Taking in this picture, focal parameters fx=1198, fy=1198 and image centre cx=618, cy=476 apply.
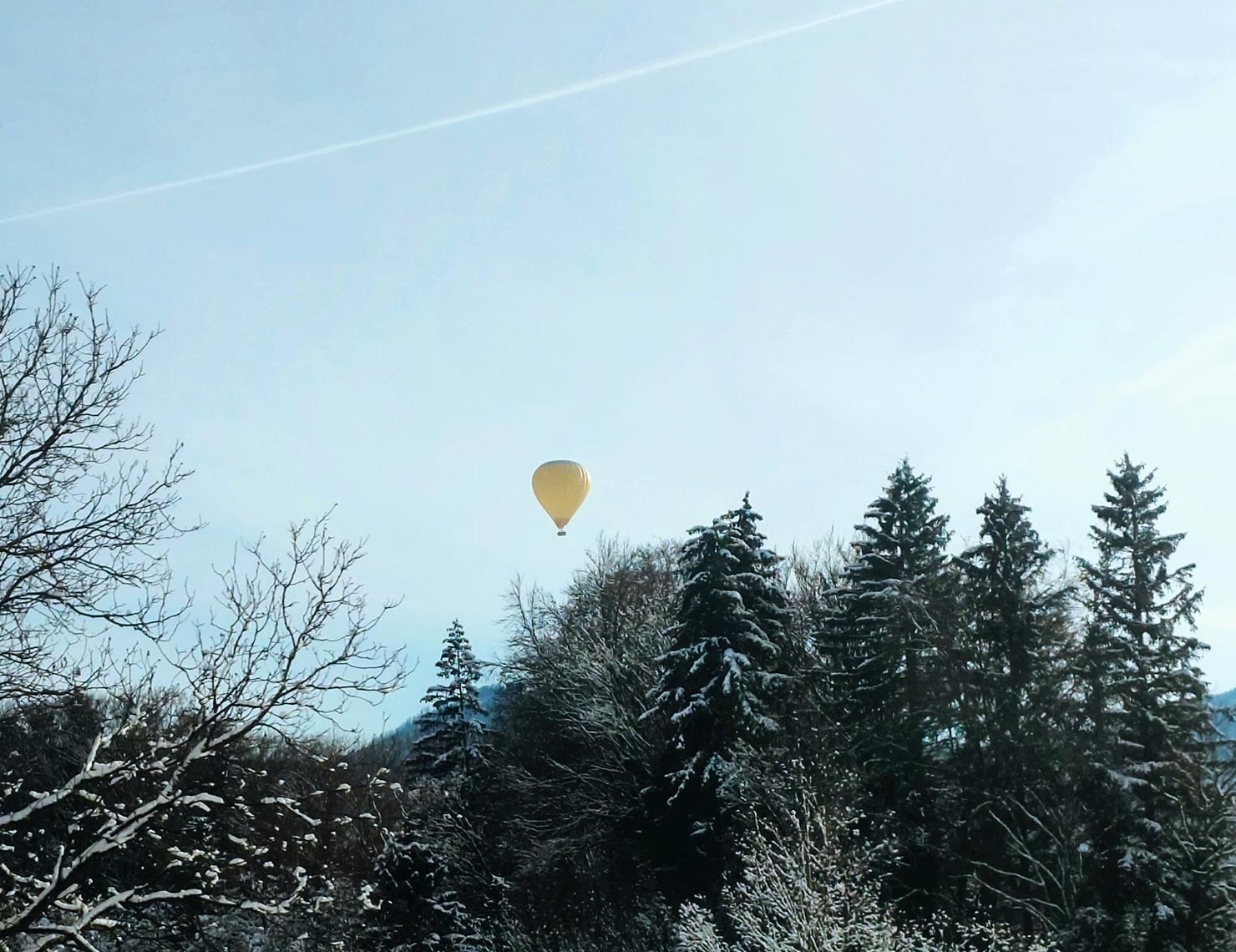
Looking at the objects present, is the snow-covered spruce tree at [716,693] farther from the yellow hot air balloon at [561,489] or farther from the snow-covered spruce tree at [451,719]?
the snow-covered spruce tree at [451,719]

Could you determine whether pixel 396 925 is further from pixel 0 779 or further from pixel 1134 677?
pixel 0 779

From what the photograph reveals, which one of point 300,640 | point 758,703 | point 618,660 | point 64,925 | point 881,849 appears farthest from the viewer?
point 618,660

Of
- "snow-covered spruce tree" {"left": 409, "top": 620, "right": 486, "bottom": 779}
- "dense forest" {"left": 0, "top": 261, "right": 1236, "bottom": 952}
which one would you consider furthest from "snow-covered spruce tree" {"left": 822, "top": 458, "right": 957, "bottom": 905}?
"snow-covered spruce tree" {"left": 409, "top": 620, "right": 486, "bottom": 779}

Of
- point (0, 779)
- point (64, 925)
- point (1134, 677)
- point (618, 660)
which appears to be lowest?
point (64, 925)

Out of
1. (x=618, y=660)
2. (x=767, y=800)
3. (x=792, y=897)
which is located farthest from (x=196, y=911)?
(x=618, y=660)

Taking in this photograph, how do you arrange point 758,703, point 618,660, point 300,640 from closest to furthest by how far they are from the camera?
point 300,640, point 758,703, point 618,660

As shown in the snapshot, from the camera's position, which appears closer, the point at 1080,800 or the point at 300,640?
the point at 300,640

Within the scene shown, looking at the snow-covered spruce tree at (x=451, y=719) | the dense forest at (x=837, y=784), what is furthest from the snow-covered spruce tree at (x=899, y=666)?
the snow-covered spruce tree at (x=451, y=719)

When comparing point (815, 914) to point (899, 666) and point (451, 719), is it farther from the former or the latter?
point (451, 719)
